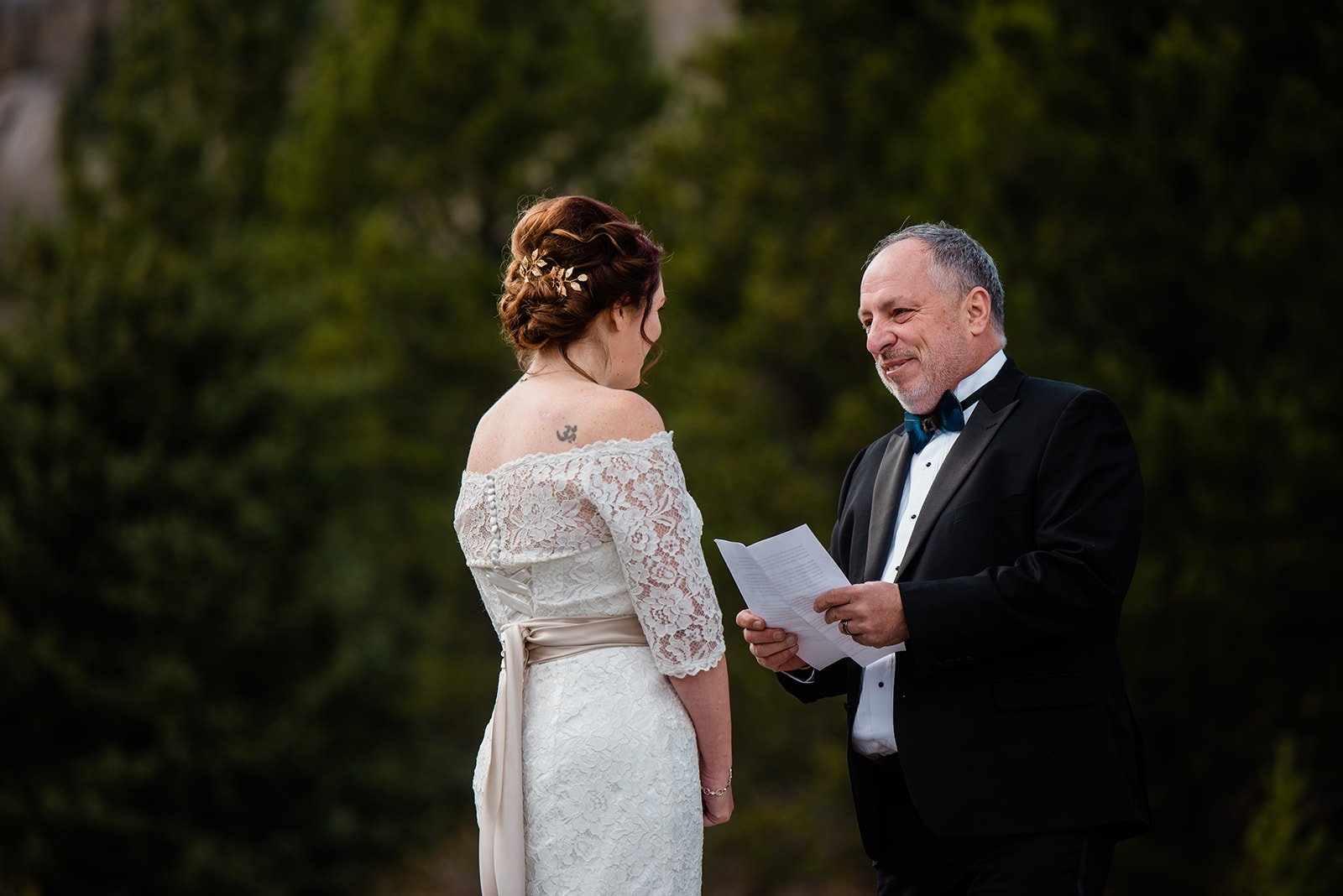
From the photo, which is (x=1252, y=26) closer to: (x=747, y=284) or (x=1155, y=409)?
(x=1155, y=409)

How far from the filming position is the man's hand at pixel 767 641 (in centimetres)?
293

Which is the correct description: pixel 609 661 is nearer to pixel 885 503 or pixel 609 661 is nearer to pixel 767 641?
pixel 767 641

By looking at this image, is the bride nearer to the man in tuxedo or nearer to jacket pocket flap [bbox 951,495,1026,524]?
the man in tuxedo

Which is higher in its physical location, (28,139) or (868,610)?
(28,139)

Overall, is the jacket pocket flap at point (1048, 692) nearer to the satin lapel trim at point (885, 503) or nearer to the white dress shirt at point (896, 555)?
the white dress shirt at point (896, 555)

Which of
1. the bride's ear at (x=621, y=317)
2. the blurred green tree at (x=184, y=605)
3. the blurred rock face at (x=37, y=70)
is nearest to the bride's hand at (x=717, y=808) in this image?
the bride's ear at (x=621, y=317)

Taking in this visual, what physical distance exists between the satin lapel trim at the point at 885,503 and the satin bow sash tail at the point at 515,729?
0.60m

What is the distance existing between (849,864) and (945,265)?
8.95m

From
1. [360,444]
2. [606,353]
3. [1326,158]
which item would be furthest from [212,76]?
[606,353]

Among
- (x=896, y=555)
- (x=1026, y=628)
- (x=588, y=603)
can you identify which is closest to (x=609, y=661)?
(x=588, y=603)

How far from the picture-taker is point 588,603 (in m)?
2.78

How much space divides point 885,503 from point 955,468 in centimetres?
24

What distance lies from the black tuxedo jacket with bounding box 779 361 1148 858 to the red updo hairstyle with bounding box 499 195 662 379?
801mm

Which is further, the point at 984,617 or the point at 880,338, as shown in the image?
the point at 880,338
